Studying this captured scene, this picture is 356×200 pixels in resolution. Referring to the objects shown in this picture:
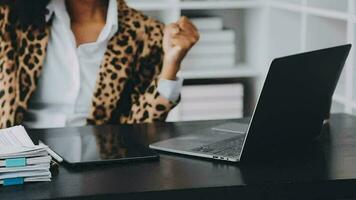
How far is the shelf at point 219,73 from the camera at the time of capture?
339 cm

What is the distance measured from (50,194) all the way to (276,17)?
2290 mm

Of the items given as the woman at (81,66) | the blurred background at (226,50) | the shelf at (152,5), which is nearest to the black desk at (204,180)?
the woman at (81,66)

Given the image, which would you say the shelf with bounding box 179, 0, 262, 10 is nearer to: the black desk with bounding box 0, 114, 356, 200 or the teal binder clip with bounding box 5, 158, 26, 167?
the black desk with bounding box 0, 114, 356, 200

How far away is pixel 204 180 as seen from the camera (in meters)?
1.34

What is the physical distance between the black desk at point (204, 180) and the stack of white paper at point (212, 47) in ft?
6.33

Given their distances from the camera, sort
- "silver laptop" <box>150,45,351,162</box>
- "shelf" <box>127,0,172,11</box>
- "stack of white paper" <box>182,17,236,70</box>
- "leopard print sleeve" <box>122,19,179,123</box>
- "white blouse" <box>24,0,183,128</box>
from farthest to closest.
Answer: "stack of white paper" <box>182,17,236,70</box> → "shelf" <box>127,0,172,11</box> → "leopard print sleeve" <box>122,19,179,123</box> → "white blouse" <box>24,0,183,128</box> → "silver laptop" <box>150,45,351,162</box>

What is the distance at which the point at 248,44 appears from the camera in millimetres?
3691

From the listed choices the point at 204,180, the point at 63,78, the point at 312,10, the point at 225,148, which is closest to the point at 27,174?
the point at 204,180

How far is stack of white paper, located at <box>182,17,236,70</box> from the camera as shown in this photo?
3.42 metres

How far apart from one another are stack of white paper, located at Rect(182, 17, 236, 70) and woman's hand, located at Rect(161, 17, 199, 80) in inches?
50.2

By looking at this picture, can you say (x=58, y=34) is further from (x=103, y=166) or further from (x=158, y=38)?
(x=103, y=166)

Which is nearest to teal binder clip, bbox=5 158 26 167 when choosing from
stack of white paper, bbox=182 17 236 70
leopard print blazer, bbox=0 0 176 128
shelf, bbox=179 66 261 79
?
leopard print blazer, bbox=0 0 176 128

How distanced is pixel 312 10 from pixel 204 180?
5.31ft

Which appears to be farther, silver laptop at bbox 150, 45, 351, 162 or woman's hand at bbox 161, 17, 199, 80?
woman's hand at bbox 161, 17, 199, 80
